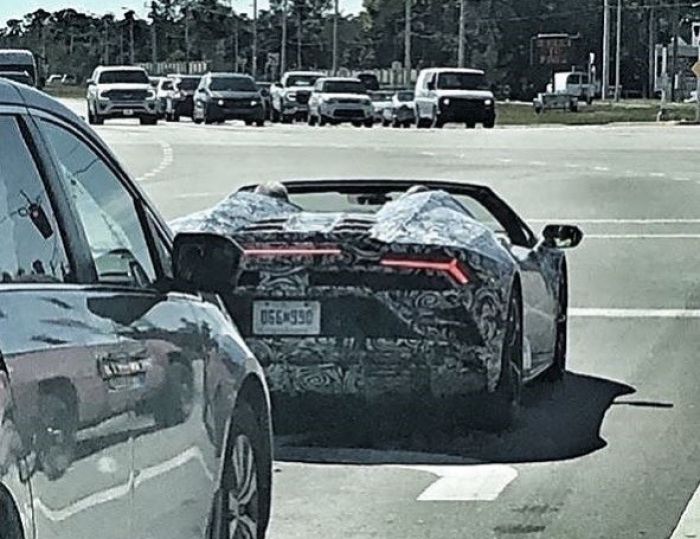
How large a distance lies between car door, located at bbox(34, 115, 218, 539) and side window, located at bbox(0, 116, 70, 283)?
21 centimetres

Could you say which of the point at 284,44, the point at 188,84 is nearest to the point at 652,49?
the point at 284,44

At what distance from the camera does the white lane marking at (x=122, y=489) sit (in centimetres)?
459

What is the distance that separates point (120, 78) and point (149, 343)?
5468 centimetres

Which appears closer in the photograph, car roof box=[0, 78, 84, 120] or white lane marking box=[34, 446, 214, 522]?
white lane marking box=[34, 446, 214, 522]

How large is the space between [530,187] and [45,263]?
25.4 metres

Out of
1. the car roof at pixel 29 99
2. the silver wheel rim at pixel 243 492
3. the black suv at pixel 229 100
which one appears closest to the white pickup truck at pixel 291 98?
the black suv at pixel 229 100

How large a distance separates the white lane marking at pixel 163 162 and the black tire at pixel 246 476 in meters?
22.8

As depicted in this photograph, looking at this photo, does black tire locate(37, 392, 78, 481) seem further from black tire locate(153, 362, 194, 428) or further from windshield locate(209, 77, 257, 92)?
windshield locate(209, 77, 257, 92)

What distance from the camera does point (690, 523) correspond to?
7.83 m

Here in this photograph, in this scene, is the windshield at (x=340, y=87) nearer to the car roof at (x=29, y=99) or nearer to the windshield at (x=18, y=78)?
the windshield at (x=18, y=78)

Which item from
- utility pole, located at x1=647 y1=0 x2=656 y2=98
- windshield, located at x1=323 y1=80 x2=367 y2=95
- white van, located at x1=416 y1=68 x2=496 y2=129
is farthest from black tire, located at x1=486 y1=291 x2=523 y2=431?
utility pole, located at x1=647 y1=0 x2=656 y2=98

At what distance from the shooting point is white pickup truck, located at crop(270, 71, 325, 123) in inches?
2763

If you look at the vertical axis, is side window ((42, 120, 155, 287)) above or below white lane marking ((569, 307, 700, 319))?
above

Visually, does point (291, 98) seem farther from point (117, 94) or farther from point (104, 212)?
point (104, 212)
